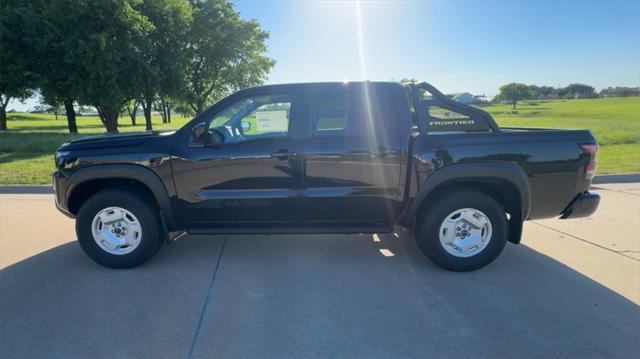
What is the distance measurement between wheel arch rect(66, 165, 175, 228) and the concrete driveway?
661 millimetres

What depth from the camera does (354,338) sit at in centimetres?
254

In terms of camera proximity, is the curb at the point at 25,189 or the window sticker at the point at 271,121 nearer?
the window sticker at the point at 271,121

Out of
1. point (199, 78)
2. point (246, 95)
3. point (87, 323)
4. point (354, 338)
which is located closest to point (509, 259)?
point (354, 338)

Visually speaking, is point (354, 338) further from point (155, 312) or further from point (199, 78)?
point (199, 78)

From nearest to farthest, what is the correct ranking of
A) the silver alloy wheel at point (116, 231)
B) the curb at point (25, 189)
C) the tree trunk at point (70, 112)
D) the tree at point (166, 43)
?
the silver alloy wheel at point (116, 231)
the curb at point (25, 189)
the tree trunk at point (70, 112)
the tree at point (166, 43)

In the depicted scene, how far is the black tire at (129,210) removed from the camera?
353 cm

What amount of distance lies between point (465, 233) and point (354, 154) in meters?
1.33

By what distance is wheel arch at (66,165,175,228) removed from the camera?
3471 millimetres

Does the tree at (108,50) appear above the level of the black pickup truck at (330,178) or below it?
above

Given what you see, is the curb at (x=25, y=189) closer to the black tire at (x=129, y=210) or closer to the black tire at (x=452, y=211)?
the black tire at (x=129, y=210)

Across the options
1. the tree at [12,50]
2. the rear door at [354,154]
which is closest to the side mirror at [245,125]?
the rear door at [354,154]

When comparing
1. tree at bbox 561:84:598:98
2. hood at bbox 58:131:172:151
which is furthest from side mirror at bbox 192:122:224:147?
tree at bbox 561:84:598:98

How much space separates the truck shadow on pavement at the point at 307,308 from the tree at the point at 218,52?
28.3 meters

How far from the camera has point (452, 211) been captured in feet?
11.4
